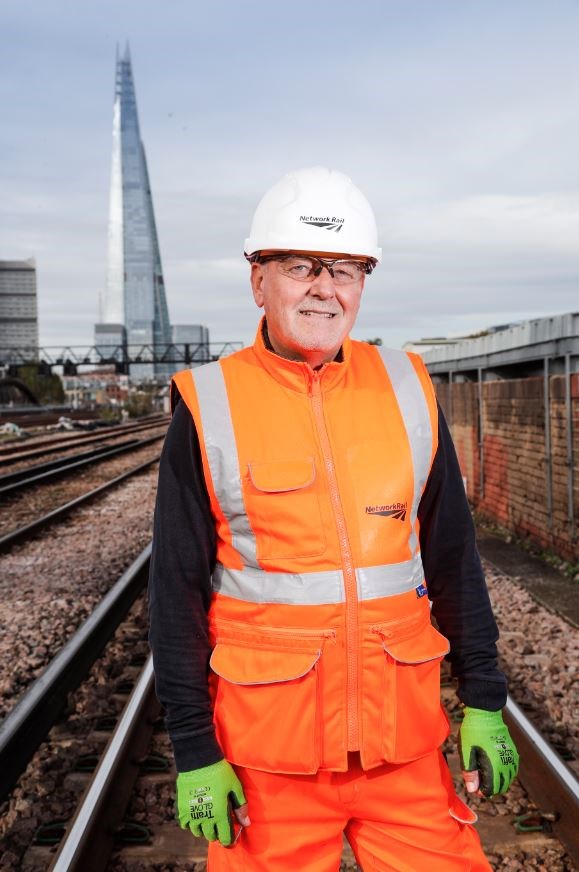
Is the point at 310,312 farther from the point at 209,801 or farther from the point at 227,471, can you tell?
the point at 209,801

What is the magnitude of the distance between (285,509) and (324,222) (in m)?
0.77

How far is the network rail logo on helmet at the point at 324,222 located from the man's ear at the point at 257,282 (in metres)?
0.19

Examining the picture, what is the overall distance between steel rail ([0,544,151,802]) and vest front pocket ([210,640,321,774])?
7.97 feet

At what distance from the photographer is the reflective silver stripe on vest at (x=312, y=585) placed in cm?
192

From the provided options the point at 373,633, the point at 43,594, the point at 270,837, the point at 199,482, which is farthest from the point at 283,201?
the point at 43,594

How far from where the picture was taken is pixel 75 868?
9.43 ft

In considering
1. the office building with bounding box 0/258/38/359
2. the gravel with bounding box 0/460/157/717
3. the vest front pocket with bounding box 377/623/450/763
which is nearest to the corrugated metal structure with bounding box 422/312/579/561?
the gravel with bounding box 0/460/157/717

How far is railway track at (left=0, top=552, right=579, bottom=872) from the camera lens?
3129mm

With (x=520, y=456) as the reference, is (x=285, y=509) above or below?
above

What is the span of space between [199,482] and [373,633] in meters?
0.57

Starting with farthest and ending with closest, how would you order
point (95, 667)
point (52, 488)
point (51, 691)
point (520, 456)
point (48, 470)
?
point (48, 470), point (52, 488), point (520, 456), point (95, 667), point (51, 691)

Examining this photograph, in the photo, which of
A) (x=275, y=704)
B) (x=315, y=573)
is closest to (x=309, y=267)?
(x=315, y=573)

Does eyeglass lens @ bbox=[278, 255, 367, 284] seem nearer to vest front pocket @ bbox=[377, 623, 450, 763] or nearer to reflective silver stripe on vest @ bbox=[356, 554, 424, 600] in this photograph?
reflective silver stripe on vest @ bbox=[356, 554, 424, 600]

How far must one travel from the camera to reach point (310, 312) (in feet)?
6.89
